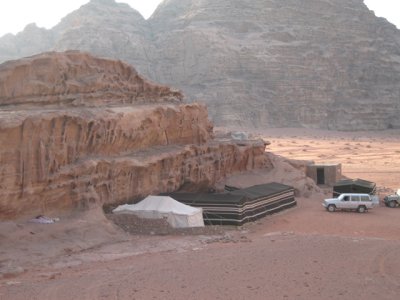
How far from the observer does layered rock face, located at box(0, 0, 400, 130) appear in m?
102

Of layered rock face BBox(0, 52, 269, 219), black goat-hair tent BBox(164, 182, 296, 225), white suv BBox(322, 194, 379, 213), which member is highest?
layered rock face BBox(0, 52, 269, 219)

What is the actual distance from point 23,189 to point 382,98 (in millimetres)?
101010

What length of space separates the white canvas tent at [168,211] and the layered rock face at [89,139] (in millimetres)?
904

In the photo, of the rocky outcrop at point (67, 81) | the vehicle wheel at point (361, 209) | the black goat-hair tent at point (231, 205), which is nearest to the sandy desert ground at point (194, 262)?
the black goat-hair tent at point (231, 205)

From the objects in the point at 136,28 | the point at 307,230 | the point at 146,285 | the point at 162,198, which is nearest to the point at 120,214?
the point at 162,198

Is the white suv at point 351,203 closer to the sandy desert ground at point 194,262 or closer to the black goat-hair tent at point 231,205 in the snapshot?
the black goat-hair tent at point 231,205

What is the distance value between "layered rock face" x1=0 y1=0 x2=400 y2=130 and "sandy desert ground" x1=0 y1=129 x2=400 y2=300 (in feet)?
254

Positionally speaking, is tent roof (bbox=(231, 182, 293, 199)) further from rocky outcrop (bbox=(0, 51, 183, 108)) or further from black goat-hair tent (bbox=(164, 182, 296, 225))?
rocky outcrop (bbox=(0, 51, 183, 108))

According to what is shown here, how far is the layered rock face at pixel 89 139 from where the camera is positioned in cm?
1508

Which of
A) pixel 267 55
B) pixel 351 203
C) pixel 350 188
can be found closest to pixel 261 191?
pixel 351 203

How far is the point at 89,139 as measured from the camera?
17438 mm

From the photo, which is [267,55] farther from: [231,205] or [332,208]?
[231,205]

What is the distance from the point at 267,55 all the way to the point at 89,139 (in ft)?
302

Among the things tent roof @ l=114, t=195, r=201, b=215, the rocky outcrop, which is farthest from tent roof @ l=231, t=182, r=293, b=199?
the rocky outcrop
